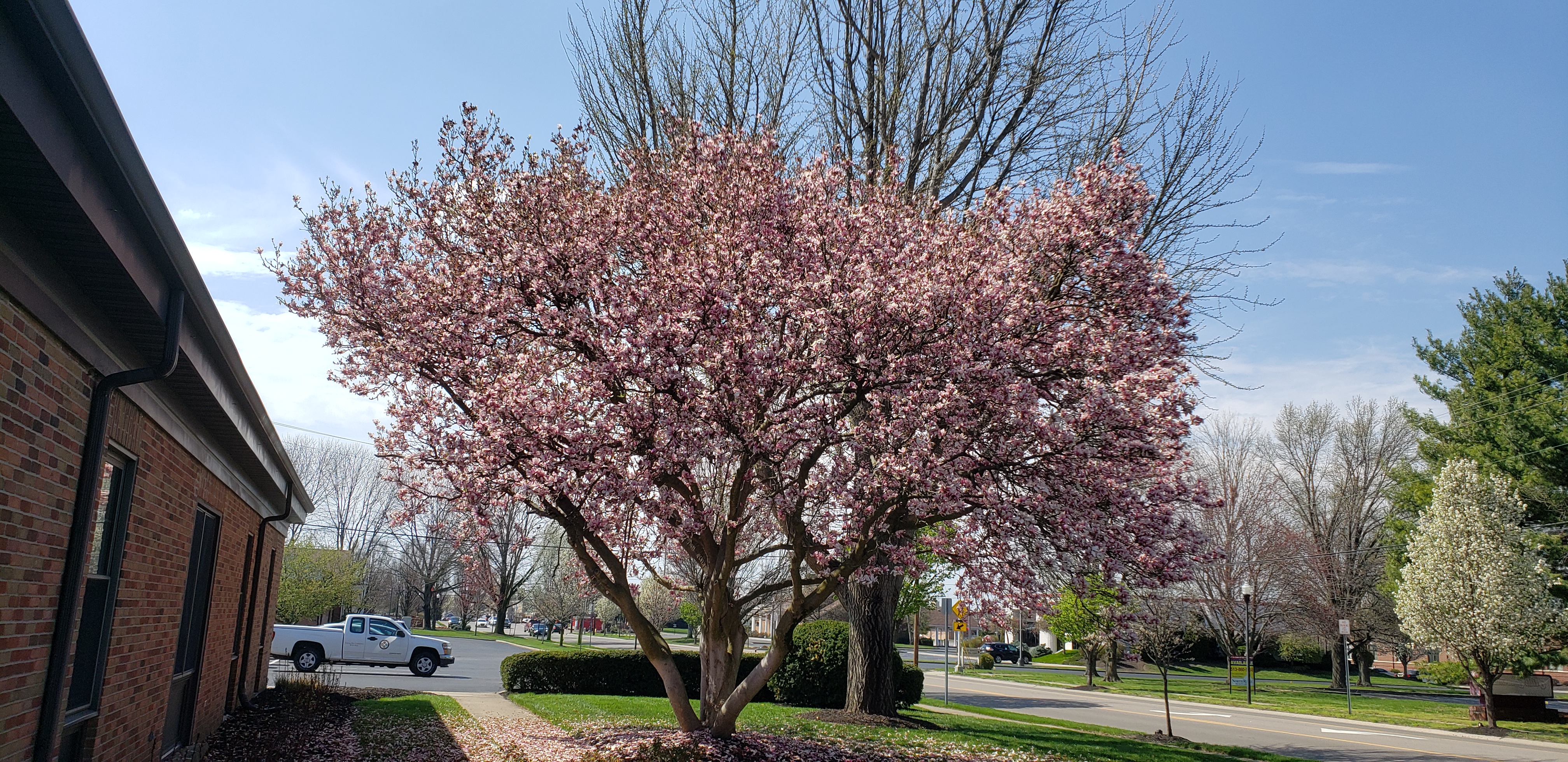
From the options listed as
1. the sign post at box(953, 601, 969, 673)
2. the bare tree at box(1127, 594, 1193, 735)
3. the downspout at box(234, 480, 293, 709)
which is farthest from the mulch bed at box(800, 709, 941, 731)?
the downspout at box(234, 480, 293, 709)

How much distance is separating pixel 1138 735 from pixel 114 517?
17.9 meters

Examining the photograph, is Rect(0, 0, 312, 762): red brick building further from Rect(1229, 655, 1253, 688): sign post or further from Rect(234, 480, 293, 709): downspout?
Rect(1229, 655, 1253, 688): sign post

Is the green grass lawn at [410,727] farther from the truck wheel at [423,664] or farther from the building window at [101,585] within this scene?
the truck wheel at [423,664]

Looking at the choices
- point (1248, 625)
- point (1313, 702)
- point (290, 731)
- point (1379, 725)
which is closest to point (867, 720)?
point (290, 731)

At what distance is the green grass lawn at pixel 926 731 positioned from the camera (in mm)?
13148

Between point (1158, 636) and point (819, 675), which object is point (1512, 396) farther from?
point (819, 675)

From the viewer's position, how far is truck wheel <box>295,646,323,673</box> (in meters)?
24.2

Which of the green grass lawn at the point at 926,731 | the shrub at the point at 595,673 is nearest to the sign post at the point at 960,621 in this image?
the green grass lawn at the point at 926,731

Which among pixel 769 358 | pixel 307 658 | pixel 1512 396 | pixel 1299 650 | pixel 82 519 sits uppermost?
pixel 1512 396

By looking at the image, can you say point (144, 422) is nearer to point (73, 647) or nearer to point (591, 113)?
point (73, 647)

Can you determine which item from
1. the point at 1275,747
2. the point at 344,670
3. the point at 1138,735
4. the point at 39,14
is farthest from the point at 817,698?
the point at 39,14

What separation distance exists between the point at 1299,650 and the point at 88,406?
212ft

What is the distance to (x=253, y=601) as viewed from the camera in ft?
45.9

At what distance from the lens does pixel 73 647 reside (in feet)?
16.8
